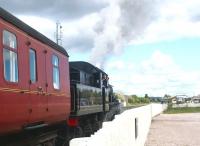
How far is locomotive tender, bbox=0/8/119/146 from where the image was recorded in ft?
36.6

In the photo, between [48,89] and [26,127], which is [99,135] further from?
[48,89]

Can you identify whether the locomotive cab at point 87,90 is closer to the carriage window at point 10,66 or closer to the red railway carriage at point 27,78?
the red railway carriage at point 27,78

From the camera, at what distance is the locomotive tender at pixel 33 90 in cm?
1116

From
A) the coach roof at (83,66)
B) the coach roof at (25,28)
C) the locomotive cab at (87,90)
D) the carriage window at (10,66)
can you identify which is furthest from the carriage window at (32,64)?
the coach roof at (83,66)

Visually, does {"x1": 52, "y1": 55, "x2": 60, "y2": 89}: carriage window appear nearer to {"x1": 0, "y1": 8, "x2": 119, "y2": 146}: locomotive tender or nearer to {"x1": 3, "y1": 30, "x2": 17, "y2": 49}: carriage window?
{"x1": 0, "y1": 8, "x2": 119, "y2": 146}: locomotive tender

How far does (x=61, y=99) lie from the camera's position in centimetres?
1619

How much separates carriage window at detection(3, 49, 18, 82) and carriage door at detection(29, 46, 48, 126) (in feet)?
3.55

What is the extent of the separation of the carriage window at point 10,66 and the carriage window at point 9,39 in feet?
0.44

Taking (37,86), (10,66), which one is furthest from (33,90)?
(10,66)

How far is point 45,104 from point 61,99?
2208mm

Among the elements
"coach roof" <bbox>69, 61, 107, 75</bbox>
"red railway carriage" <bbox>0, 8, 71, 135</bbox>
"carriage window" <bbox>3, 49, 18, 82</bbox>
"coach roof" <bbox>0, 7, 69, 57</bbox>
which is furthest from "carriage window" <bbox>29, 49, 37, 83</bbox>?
"coach roof" <bbox>69, 61, 107, 75</bbox>

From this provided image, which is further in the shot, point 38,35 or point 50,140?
point 50,140

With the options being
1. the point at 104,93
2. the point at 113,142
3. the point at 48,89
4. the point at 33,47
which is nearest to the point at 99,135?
the point at 113,142

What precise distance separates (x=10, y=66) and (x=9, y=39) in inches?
20.1
